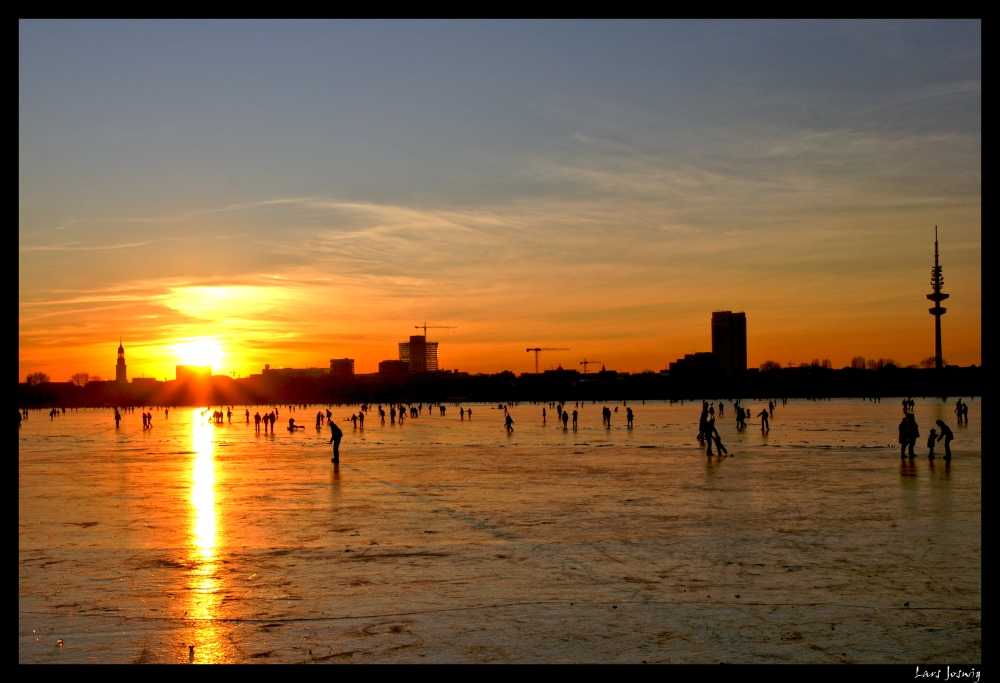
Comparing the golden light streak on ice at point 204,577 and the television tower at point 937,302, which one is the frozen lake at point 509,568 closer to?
the golden light streak on ice at point 204,577

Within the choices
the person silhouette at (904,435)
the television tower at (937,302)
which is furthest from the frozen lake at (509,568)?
the television tower at (937,302)

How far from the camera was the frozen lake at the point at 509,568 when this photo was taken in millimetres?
7250

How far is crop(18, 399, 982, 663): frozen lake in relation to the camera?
23.8 feet

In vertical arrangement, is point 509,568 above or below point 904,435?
below

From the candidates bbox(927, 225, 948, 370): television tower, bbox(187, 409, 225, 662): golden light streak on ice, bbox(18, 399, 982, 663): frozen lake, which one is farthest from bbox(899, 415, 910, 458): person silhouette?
bbox(927, 225, 948, 370): television tower

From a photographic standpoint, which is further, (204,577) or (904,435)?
(904,435)

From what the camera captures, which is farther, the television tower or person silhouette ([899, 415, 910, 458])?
the television tower

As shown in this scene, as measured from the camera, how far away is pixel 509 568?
1039cm

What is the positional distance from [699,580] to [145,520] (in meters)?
10.1

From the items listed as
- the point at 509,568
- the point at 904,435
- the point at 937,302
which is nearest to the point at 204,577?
the point at 509,568

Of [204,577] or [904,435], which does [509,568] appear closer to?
[204,577]

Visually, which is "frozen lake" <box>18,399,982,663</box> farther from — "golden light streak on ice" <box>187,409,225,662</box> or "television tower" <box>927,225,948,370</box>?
"television tower" <box>927,225,948,370</box>
